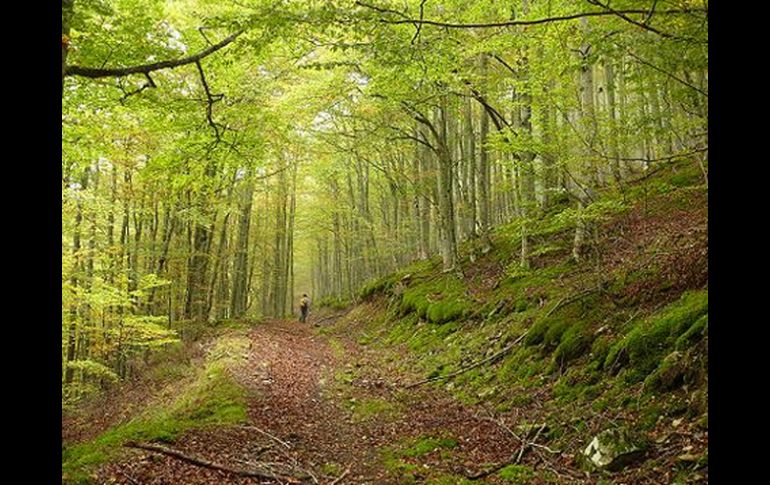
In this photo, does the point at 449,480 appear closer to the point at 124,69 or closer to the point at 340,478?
the point at 340,478

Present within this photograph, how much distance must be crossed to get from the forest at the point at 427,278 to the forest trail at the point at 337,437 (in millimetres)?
52

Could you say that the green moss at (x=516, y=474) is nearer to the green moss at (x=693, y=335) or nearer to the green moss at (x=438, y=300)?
the green moss at (x=693, y=335)

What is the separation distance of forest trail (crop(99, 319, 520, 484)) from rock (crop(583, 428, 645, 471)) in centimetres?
126

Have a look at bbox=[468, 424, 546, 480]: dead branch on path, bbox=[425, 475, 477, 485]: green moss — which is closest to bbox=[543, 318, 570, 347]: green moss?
bbox=[468, 424, 546, 480]: dead branch on path

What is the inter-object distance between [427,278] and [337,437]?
496 inches

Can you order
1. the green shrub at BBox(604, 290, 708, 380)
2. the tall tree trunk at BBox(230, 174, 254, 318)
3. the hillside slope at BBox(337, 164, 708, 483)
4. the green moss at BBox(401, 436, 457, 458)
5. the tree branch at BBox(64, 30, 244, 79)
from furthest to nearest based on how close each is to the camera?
the tall tree trunk at BBox(230, 174, 254, 318) < the green moss at BBox(401, 436, 457, 458) < the green shrub at BBox(604, 290, 708, 380) < the tree branch at BBox(64, 30, 244, 79) < the hillside slope at BBox(337, 164, 708, 483)

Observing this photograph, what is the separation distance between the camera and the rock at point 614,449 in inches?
217

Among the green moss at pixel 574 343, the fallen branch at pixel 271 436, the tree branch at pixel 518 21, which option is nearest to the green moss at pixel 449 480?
the fallen branch at pixel 271 436

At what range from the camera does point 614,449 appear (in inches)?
223

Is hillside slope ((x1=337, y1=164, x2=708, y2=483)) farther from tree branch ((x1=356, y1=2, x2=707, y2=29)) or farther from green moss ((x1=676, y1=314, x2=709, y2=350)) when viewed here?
tree branch ((x1=356, y1=2, x2=707, y2=29))

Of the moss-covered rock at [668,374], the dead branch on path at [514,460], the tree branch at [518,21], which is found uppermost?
the tree branch at [518,21]

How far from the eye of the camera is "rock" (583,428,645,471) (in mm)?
5500

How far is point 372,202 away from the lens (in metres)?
41.8

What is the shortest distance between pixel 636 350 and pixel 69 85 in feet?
32.0
